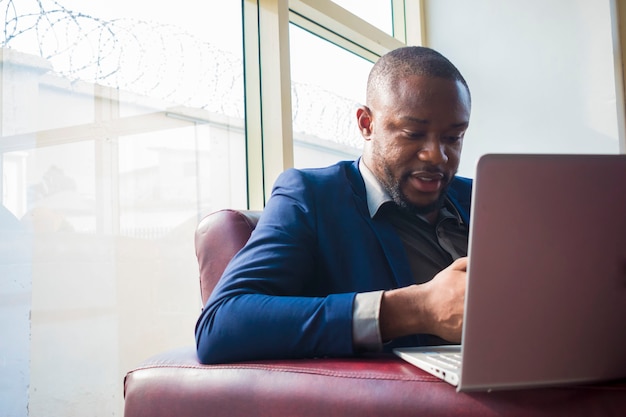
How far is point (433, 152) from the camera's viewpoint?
51.3 inches

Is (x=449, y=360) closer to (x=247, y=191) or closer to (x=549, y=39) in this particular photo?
(x=247, y=191)

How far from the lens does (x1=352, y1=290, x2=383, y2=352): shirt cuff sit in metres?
0.90

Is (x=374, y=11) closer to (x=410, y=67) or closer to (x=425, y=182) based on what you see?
(x=410, y=67)

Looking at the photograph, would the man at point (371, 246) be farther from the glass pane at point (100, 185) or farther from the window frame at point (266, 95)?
the window frame at point (266, 95)

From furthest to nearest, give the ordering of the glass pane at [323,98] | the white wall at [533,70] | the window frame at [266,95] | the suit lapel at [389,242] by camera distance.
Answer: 1. the white wall at [533,70]
2. the glass pane at [323,98]
3. the window frame at [266,95]
4. the suit lapel at [389,242]

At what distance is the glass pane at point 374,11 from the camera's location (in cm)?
277

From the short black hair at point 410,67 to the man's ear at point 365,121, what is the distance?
3 cm

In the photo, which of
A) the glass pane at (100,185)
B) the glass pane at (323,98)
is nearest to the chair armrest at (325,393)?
the glass pane at (100,185)

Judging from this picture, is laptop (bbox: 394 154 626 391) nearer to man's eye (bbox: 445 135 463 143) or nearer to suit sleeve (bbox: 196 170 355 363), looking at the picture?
suit sleeve (bbox: 196 170 355 363)

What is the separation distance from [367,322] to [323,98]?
1756 millimetres

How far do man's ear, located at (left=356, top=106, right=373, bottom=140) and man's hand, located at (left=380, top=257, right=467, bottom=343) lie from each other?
610 millimetres

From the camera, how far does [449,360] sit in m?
0.81

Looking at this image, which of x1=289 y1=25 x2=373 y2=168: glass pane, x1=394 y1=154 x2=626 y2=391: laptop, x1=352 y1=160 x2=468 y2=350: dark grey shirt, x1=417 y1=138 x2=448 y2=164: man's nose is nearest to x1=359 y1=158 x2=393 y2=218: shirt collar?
x1=352 y1=160 x2=468 y2=350: dark grey shirt

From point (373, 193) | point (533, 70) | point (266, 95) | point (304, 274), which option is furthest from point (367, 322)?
point (533, 70)
